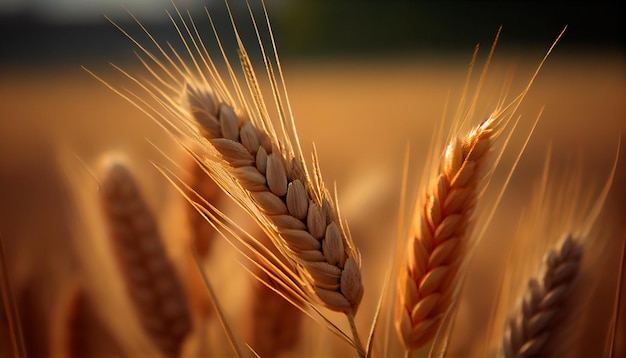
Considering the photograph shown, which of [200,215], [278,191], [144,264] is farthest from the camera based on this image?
[200,215]

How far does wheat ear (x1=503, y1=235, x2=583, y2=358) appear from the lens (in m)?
0.41

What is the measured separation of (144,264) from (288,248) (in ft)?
0.67

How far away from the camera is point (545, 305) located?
413 mm

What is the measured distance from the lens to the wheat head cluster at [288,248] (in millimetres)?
327

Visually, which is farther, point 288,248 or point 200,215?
point 200,215

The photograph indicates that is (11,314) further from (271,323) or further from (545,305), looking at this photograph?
(545,305)

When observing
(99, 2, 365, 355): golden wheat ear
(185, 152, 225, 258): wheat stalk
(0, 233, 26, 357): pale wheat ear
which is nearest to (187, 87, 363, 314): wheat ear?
(99, 2, 365, 355): golden wheat ear

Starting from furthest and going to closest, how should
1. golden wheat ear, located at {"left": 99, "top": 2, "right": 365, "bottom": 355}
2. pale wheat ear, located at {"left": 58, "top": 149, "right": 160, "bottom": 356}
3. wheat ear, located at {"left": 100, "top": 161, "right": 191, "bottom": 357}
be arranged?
pale wheat ear, located at {"left": 58, "top": 149, "right": 160, "bottom": 356}, wheat ear, located at {"left": 100, "top": 161, "right": 191, "bottom": 357}, golden wheat ear, located at {"left": 99, "top": 2, "right": 365, "bottom": 355}

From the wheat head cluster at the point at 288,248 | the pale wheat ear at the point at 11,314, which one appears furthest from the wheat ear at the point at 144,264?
the pale wheat ear at the point at 11,314

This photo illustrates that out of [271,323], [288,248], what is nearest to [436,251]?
[288,248]

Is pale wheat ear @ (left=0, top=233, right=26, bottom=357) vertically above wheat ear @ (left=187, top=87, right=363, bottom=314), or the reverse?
wheat ear @ (left=187, top=87, right=363, bottom=314)

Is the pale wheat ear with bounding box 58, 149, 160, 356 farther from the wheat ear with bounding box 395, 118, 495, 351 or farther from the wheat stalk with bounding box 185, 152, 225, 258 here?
the wheat ear with bounding box 395, 118, 495, 351

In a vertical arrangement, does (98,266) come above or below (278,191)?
below

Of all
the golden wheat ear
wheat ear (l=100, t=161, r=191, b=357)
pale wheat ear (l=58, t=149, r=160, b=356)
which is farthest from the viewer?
pale wheat ear (l=58, t=149, r=160, b=356)
